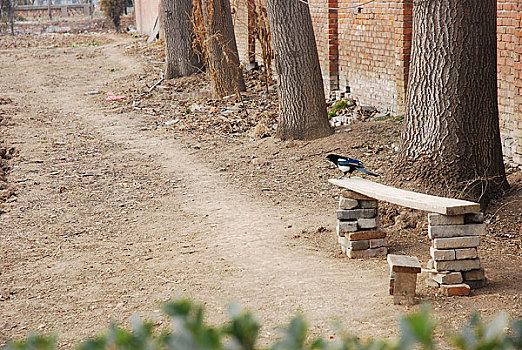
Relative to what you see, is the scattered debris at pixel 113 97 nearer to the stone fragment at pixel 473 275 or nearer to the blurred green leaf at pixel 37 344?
the stone fragment at pixel 473 275

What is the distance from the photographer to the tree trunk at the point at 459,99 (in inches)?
225

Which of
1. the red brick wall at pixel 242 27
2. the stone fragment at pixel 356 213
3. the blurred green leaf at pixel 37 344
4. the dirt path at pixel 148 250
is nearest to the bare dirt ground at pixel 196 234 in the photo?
the dirt path at pixel 148 250

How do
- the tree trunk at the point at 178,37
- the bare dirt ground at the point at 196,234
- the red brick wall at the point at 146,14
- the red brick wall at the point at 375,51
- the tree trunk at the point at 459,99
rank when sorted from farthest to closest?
the red brick wall at the point at 146,14, the tree trunk at the point at 178,37, the red brick wall at the point at 375,51, the tree trunk at the point at 459,99, the bare dirt ground at the point at 196,234

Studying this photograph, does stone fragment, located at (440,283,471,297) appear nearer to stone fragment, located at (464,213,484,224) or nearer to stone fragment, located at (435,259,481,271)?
stone fragment, located at (435,259,481,271)

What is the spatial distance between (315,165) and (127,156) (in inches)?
114

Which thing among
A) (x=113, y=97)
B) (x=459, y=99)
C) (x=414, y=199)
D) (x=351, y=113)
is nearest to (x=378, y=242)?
(x=414, y=199)

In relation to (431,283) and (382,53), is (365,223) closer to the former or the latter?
(431,283)

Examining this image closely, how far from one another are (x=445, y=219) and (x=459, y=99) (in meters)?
1.77

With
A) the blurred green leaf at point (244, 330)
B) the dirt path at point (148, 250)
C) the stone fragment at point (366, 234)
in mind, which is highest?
the blurred green leaf at point (244, 330)

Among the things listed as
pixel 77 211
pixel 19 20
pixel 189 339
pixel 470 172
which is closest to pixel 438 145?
pixel 470 172

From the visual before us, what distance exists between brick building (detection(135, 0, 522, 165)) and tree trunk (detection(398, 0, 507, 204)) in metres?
1.54

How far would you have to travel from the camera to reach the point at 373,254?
17.2ft

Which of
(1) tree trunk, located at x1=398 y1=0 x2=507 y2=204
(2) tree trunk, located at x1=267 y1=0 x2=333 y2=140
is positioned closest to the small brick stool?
(1) tree trunk, located at x1=398 y1=0 x2=507 y2=204

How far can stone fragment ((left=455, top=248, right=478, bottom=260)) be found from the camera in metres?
4.32
